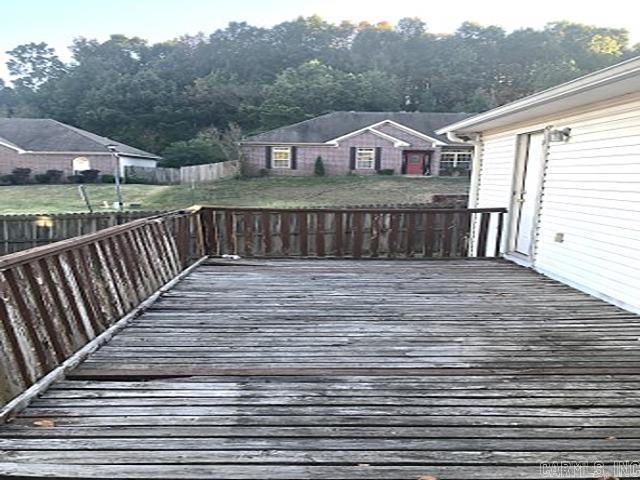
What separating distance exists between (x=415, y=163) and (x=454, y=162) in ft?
7.55

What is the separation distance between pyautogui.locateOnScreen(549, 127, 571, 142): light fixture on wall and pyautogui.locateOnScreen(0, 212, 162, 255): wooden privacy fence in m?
6.56

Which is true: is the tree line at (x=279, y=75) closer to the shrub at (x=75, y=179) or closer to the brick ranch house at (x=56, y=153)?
the brick ranch house at (x=56, y=153)

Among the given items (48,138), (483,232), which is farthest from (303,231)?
→ (48,138)

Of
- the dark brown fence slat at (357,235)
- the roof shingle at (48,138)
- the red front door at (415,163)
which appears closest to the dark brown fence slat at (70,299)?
the dark brown fence slat at (357,235)

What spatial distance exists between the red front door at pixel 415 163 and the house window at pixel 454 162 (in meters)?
1.13

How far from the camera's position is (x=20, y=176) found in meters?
22.8

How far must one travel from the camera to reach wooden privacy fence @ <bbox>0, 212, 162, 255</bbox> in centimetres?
786

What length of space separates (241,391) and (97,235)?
169 centimetres

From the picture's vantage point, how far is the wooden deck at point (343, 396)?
64.7 inches

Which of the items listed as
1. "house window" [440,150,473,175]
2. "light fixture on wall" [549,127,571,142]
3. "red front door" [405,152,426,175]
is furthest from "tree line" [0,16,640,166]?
"light fixture on wall" [549,127,571,142]

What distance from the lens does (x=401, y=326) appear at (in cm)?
319

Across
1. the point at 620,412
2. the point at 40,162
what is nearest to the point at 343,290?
the point at 620,412

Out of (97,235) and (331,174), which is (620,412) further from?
(331,174)

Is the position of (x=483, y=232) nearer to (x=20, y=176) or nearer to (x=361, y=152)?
(x=361, y=152)
